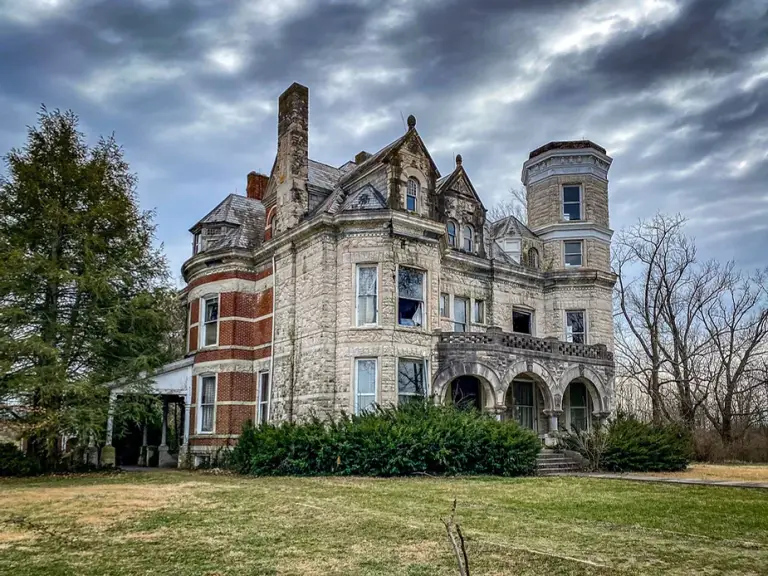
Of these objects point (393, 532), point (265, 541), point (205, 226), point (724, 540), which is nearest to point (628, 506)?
point (724, 540)

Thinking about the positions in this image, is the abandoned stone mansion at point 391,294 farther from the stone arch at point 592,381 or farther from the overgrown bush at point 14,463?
the overgrown bush at point 14,463

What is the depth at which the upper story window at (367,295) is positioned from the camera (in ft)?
72.8

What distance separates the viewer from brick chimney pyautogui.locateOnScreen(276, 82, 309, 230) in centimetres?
2484

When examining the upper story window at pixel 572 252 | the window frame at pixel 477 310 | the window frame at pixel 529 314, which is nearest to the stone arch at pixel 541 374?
the window frame at pixel 477 310

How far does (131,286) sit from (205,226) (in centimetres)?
621

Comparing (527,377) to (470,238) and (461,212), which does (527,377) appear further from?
(461,212)

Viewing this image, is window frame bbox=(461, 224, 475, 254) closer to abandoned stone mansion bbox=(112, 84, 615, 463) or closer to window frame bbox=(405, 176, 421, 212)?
abandoned stone mansion bbox=(112, 84, 615, 463)

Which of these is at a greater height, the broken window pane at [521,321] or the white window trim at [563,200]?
the white window trim at [563,200]

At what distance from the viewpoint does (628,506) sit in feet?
39.8

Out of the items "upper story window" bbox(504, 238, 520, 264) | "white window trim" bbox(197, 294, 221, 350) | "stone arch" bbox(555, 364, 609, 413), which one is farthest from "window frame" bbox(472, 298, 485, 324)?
"white window trim" bbox(197, 294, 221, 350)

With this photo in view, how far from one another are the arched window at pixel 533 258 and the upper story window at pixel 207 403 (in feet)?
47.4

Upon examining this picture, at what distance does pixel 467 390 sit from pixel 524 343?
3101 mm

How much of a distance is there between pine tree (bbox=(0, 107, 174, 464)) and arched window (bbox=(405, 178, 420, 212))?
892 centimetres

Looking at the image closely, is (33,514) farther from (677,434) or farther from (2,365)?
(677,434)
